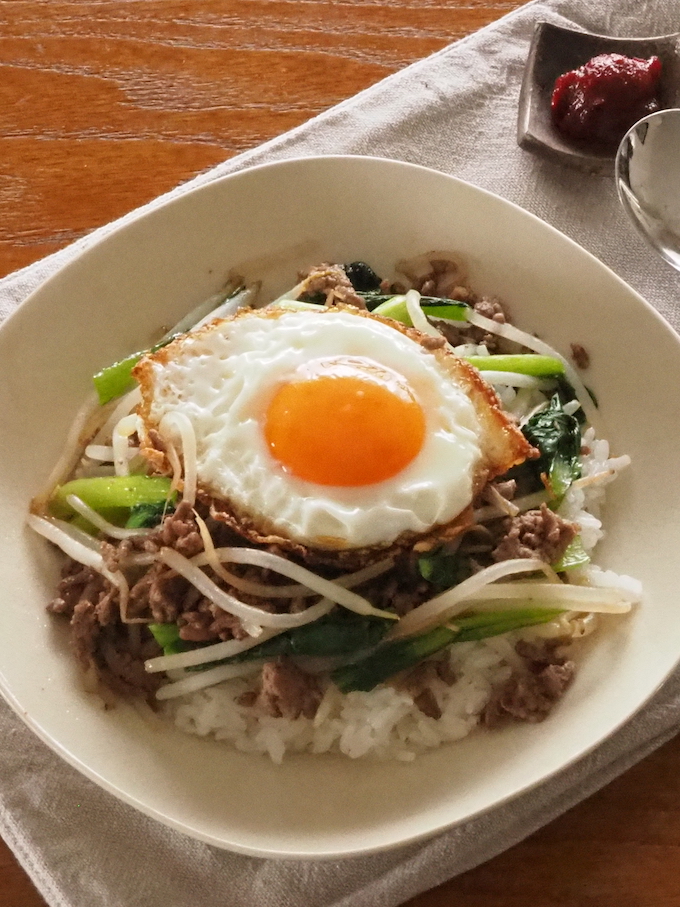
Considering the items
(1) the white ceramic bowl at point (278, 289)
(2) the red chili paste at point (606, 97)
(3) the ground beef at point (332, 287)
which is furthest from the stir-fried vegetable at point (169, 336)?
(2) the red chili paste at point (606, 97)

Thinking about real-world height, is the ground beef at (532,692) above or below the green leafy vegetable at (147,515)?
below

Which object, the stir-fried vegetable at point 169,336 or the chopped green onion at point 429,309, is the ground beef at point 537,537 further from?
the stir-fried vegetable at point 169,336

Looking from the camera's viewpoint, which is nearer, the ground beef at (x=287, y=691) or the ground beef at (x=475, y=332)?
the ground beef at (x=287, y=691)

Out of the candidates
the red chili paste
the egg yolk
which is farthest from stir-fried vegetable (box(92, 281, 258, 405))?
the red chili paste

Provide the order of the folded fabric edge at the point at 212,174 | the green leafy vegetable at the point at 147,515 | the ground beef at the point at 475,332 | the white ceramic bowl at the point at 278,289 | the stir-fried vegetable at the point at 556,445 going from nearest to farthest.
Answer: the white ceramic bowl at the point at 278,289 → the green leafy vegetable at the point at 147,515 → the stir-fried vegetable at the point at 556,445 → the ground beef at the point at 475,332 → the folded fabric edge at the point at 212,174

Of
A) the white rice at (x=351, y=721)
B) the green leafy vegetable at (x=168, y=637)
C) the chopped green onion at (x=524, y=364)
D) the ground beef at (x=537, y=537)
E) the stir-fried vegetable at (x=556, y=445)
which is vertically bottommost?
the white rice at (x=351, y=721)

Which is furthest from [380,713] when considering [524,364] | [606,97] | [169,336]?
[606,97]

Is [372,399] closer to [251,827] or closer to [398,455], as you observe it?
[398,455]
